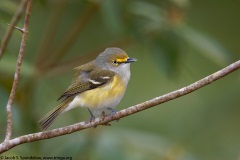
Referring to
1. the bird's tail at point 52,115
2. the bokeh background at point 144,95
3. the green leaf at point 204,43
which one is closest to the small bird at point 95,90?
the bird's tail at point 52,115

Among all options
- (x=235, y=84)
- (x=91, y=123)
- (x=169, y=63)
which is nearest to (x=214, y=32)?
(x=235, y=84)

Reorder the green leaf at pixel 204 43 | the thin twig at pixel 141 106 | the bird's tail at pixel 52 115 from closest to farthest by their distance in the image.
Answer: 1. the thin twig at pixel 141 106
2. the bird's tail at pixel 52 115
3. the green leaf at pixel 204 43

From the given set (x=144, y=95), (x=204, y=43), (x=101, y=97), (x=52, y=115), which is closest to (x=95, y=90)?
(x=101, y=97)

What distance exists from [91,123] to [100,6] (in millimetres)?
1769

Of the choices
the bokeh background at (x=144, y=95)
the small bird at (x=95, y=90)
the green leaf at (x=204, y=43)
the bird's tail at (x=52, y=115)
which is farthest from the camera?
the green leaf at (x=204, y=43)

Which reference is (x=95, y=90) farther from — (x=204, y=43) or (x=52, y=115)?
(x=204, y=43)

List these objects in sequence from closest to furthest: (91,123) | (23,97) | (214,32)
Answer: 1. (91,123)
2. (23,97)
3. (214,32)

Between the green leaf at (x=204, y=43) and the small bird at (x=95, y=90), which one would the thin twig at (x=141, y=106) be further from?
the green leaf at (x=204, y=43)

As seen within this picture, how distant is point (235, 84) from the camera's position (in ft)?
18.8

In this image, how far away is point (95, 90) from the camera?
182 inches

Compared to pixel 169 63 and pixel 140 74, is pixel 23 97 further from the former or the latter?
pixel 140 74

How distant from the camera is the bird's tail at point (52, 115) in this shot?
4246 mm

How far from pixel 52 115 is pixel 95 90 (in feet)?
1.44

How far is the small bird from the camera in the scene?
4.53 metres
